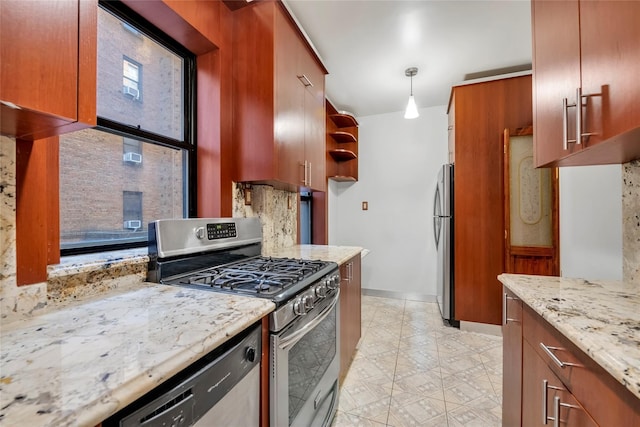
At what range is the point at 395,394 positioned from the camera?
5.80ft

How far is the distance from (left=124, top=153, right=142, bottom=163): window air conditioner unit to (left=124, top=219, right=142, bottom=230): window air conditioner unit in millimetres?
308

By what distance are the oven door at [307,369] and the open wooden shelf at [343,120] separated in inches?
97.9

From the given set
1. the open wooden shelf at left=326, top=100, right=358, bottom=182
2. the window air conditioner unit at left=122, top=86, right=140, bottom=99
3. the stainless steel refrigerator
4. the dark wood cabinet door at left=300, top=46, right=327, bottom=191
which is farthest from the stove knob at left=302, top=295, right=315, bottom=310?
the open wooden shelf at left=326, top=100, right=358, bottom=182

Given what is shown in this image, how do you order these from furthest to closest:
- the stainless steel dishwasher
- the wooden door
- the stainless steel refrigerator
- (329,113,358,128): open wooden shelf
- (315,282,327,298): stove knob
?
(329,113,358,128): open wooden shelf, the stainless steel refrigerator, the wooden door, (315,282,327,298): stove knob, the stainless steel dishwasher

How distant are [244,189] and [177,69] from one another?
828mm

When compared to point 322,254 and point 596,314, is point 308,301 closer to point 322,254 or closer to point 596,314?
point 322,254

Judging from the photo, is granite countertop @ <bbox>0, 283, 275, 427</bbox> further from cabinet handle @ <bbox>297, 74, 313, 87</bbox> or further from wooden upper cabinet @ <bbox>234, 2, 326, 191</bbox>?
cabinet handle @ <bbox>297, 74, 313, 87</bbox>

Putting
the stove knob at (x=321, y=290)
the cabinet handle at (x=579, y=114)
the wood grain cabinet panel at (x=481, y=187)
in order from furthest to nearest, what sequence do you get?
the wood grain cabinet panel at (x=481, y=187), the stove knob at (x=321, y=290), the cabinet handle at (x=579, y=114)

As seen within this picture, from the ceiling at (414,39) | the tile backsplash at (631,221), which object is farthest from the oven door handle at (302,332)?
the ceiling at (414,39)

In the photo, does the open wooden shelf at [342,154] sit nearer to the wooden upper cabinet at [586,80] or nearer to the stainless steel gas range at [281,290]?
the stainless steel gas range at [281,290]

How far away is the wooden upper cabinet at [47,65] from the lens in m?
0.57

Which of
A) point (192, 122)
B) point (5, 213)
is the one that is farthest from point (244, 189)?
point (5, 213)

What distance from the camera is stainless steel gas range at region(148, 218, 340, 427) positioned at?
0.99 m

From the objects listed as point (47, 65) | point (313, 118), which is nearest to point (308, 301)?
point (47, 65)
